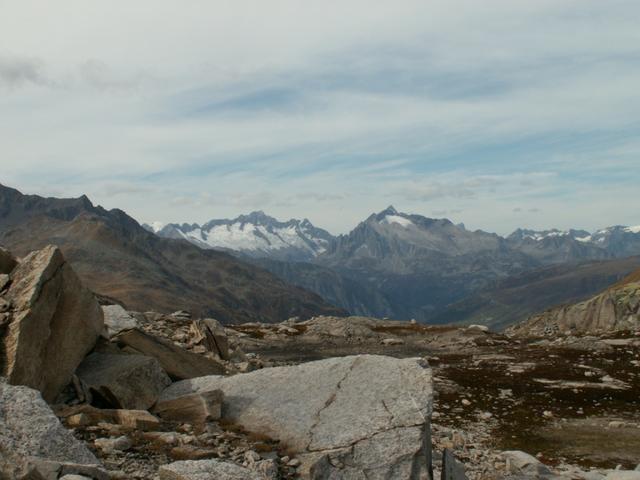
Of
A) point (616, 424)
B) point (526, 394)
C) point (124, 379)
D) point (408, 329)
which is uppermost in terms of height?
point (124, 379)

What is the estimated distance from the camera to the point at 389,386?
62.9 ft

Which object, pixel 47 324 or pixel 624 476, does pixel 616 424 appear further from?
pixel 47 324

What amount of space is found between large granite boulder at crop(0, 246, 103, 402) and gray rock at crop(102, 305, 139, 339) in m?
2.39

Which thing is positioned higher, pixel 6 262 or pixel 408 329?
pixel 6 262

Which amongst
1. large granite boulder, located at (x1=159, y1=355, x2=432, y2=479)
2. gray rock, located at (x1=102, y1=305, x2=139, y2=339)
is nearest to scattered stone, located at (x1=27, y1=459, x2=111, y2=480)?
large granite boulder, located at (x1=159, y1=355, x2=432, y2=479)

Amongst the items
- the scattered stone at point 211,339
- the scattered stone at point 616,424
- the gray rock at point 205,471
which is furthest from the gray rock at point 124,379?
the scattered stone at point 616,424

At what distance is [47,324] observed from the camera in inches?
774

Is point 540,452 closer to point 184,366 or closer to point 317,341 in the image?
point 184,366

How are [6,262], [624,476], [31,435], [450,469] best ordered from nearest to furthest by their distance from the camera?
[31,435], [450,469], [624,476], [6,262]

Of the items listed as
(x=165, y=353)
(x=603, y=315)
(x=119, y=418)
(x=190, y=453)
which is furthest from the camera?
(x=603, y=315)

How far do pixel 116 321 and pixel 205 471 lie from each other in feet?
51.8

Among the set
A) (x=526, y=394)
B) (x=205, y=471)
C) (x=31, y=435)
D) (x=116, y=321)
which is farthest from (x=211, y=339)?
(x=205, y=471)

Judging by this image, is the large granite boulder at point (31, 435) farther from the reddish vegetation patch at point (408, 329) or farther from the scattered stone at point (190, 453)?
the reddish vegetation patch at point (408, 329)

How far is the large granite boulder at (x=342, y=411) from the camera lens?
16.1 meters
